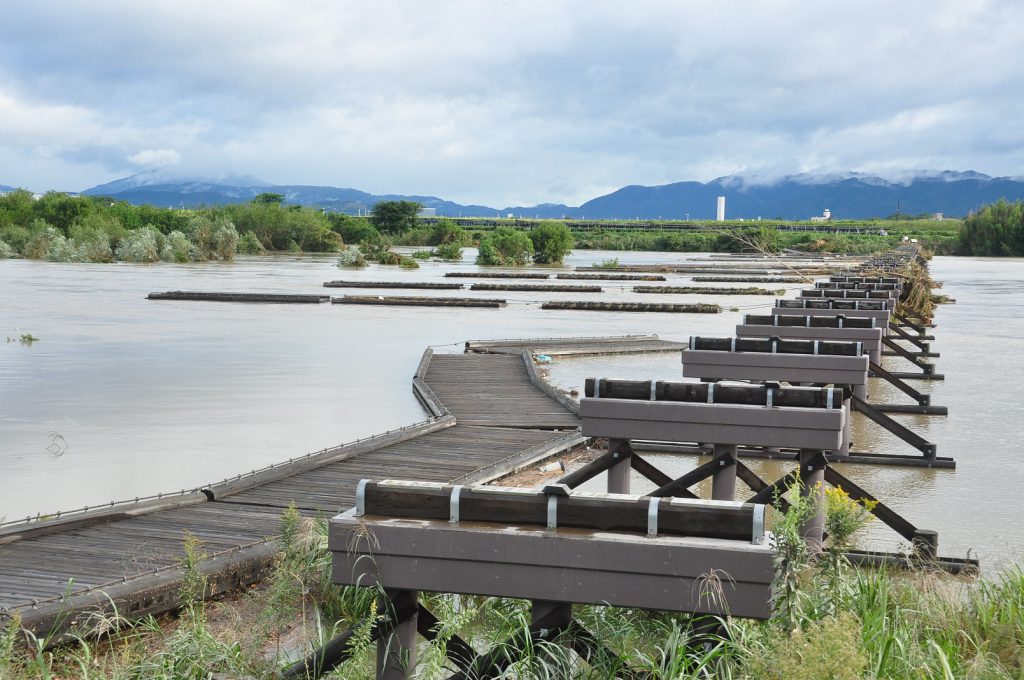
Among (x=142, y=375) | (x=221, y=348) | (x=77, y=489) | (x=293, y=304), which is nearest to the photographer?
(x=77, y=489)

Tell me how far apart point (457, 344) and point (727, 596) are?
55.0 ft

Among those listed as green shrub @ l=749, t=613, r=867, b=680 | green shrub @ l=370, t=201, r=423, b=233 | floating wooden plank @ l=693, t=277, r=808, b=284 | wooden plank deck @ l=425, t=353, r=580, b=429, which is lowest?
floating wooden plank @ l=693, t=277, r=808, b=284

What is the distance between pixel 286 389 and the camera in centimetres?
1504

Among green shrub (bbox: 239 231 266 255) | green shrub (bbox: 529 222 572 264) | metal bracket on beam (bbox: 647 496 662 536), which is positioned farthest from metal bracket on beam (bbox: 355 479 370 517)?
green shrub (bbox: 239 231 266 255)

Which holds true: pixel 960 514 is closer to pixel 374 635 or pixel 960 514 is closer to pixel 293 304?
pixel 374 635

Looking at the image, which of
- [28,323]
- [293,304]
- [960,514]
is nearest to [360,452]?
[960,514]

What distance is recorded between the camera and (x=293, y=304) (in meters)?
31.3

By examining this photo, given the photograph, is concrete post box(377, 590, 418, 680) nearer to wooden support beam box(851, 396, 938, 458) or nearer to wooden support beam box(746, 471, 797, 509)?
wooden support beam box(746, 471, 797, 509)

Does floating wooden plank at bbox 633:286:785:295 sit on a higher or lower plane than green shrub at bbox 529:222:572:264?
lower

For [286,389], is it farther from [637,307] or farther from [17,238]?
[17,238]

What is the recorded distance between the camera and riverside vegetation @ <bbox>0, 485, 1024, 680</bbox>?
392 centimetres

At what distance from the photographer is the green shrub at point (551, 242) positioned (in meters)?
61.1

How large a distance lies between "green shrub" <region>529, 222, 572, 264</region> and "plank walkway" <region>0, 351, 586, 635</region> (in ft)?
161

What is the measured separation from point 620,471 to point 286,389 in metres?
8.75
